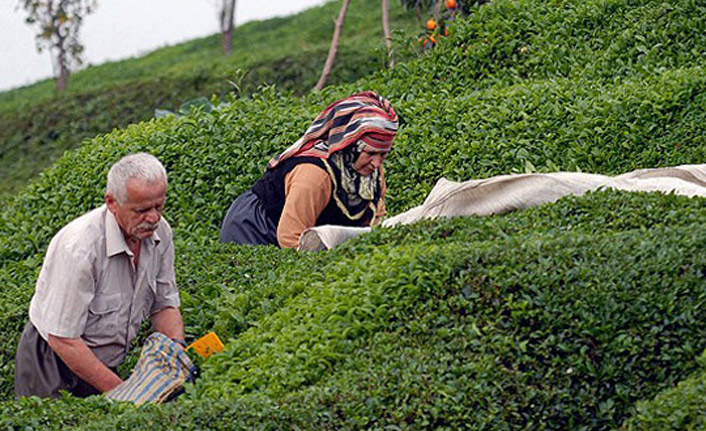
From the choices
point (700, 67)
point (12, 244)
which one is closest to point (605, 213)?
point (700, 67)

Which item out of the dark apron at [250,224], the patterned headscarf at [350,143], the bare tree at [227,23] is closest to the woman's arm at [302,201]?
the patterned headscarf at [350,143]

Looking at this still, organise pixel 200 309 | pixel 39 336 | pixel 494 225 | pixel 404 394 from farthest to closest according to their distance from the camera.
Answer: pixel 200 309
pixel 494 225
pixel 39 336
pixel 404 394

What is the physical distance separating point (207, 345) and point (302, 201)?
1218mm

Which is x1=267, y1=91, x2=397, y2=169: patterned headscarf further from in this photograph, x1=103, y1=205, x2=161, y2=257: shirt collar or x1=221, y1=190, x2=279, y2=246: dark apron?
x1=103, y1=205, x2=161, y2=257: shirt collar

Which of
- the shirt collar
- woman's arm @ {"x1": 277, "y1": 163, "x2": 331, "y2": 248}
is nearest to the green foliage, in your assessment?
the shirt collar

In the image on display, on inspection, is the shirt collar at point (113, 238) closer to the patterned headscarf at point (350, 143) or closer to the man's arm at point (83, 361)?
the man's arm at point (83, 361)

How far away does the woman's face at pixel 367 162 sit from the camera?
6.36 m

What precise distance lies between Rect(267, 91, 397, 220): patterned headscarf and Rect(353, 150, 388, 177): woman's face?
2 centimetres

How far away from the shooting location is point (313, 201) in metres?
6.28

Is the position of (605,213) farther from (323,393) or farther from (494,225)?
(323,393)

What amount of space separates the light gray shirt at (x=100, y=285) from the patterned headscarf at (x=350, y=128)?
131 cm

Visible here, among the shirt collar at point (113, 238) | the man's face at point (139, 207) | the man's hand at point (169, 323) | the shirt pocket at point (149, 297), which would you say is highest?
the man's face at point (139, 207)

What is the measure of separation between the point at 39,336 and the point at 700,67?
5.10 m

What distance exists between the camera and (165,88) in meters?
19.4
